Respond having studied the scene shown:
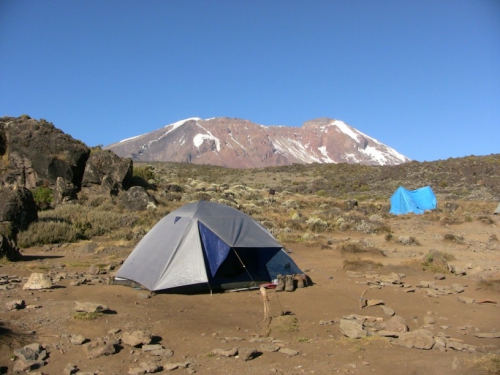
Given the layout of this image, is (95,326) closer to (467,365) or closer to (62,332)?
(62,332)

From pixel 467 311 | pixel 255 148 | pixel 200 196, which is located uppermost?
pixel 255 148

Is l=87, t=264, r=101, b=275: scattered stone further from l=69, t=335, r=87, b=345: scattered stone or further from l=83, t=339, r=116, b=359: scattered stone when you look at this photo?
l=83, t=339, r=116, b=359: scattered stone

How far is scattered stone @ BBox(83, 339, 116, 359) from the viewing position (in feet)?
17.0

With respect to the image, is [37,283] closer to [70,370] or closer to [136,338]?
[136,338]

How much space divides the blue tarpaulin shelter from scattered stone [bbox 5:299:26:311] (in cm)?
2237

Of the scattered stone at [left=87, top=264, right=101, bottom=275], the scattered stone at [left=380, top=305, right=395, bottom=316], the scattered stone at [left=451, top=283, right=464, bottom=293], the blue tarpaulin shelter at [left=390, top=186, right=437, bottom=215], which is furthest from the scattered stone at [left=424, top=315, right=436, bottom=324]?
the blue tarpaulin shelter at [left=390, top=186, right=437, bottom=215]

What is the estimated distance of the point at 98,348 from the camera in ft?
17.3

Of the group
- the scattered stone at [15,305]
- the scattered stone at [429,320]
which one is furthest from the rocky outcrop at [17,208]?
the scattered stone at [429,320]

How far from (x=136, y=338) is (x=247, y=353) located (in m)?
1.50

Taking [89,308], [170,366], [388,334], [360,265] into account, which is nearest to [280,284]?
[360,265]

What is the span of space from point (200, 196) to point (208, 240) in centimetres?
1650

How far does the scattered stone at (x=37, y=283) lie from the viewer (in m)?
7.95

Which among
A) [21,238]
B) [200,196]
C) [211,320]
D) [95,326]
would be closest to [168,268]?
[211,320]

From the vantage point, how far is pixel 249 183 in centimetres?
4591
